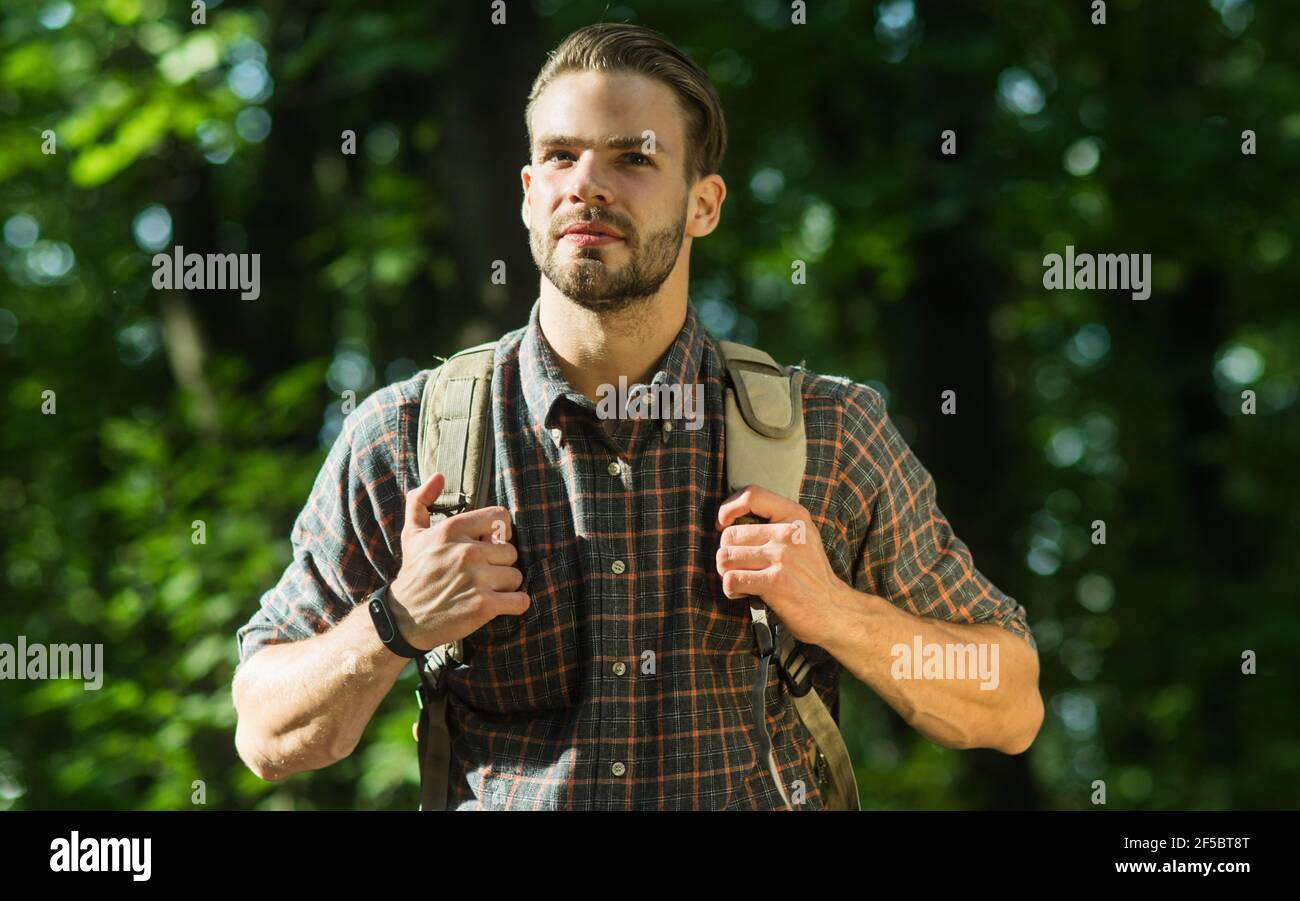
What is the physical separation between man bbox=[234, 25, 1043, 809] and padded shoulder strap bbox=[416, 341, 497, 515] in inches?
1.9

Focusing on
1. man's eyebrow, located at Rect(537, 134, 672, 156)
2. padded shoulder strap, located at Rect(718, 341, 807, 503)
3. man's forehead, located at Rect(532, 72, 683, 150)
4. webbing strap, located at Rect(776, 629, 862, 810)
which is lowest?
webbing strap, located at Rect(776, 629, 862, 810)

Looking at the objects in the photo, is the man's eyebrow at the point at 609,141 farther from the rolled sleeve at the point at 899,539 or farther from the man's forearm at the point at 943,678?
the man's forearm at the point at 943,678

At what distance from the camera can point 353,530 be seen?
2.94 meters

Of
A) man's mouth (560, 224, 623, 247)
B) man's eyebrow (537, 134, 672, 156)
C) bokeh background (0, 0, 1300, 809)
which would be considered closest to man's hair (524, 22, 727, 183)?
man's eyebrow (537, 134, 672, 156)

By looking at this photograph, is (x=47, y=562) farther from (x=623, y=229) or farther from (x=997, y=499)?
(x=623, y=229)

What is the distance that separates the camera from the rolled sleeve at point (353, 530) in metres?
2.92

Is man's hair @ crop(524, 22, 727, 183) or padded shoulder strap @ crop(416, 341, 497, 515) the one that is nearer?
padded shoulder strap @ crop(416, 341, 497, 515)

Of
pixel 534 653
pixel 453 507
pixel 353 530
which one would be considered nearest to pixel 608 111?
pixel 453 507

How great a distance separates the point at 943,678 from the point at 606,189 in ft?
4.05

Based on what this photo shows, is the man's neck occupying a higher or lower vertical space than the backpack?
higher

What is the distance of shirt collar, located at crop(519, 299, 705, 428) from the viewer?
9.64 ft

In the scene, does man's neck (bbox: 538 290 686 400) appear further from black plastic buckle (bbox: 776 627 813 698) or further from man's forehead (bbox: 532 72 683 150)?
black plastic buckle (bbox: 776 627 813 698)

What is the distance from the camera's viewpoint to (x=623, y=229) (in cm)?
291

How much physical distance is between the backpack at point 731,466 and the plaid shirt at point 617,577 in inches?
1.6
